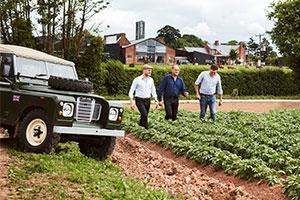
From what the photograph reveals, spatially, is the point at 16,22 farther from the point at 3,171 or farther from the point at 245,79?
the point at 3,171

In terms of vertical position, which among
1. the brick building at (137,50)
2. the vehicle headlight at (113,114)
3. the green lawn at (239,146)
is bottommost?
the green lawn at (239,146)

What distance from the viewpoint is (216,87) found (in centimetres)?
1692

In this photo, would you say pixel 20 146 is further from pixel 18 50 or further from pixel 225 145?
pixel 225 145

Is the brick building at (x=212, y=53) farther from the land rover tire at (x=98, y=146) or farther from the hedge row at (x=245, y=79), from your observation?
the land rover tire at (x=98, y=146)

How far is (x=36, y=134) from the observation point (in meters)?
9.08

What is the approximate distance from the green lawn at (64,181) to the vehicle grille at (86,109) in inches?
33.2

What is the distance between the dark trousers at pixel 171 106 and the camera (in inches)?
629

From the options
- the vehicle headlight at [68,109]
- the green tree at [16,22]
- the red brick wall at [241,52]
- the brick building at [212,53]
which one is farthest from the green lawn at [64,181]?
the red brick wall at [241,52]

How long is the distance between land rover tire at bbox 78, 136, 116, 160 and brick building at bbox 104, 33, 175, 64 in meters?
58.6

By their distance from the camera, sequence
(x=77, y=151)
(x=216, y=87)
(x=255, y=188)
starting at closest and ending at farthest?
1. (x=255, y=188)
2. (x=77, y=151)
3. (x=216, y=87)

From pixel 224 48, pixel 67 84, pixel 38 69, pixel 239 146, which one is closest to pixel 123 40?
pixel 224 48

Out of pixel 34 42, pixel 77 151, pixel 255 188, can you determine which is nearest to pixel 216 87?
pixel 77 151

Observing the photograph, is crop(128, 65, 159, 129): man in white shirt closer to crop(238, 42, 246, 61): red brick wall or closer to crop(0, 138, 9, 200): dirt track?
crop(0, 138, 9, 200): dirt track

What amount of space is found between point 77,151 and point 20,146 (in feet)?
5.19
